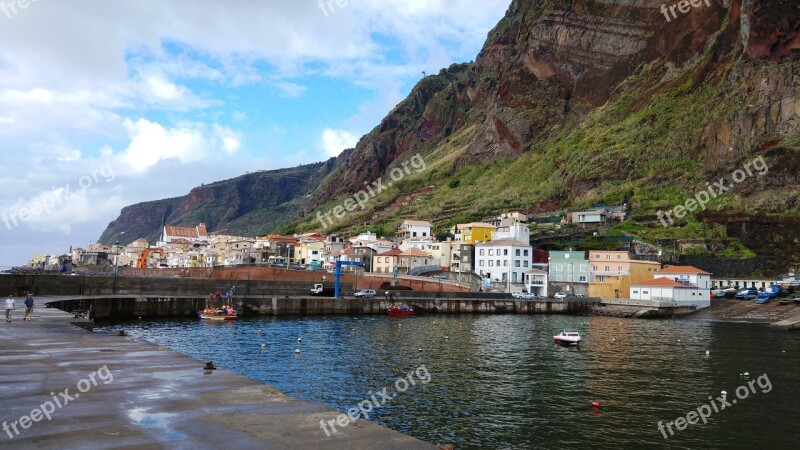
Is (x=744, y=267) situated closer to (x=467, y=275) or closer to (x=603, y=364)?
(x=467, y=275)

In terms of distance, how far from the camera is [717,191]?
132250 millimetres

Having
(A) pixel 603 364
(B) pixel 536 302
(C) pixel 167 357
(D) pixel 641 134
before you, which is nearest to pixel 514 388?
(A) pixel 603 364

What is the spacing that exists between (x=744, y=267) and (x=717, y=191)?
105ft

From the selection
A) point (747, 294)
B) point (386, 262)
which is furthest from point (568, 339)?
point (386, 262)

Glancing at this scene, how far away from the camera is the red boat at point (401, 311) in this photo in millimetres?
78250

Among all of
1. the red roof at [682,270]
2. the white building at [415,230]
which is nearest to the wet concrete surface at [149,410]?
the red roof at [682,270]

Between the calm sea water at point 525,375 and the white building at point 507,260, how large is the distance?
43.5 metres

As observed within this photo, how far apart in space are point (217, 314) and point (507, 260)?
62151mm

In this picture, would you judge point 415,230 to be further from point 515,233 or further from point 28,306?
point 28,306

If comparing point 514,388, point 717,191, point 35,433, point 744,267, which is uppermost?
point 717,191

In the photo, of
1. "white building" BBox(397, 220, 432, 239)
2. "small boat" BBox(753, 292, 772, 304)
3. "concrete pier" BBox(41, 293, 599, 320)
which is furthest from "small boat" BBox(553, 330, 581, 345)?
"white building" BBox(397, 220, 432, 239)

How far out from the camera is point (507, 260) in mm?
109312

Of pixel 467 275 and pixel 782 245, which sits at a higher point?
pixel 782 245

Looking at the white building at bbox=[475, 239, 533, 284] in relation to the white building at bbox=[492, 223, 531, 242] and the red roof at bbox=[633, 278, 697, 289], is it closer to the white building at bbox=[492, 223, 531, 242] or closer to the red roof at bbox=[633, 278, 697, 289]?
the white building at bbox=[492, 223, 531, 242]
